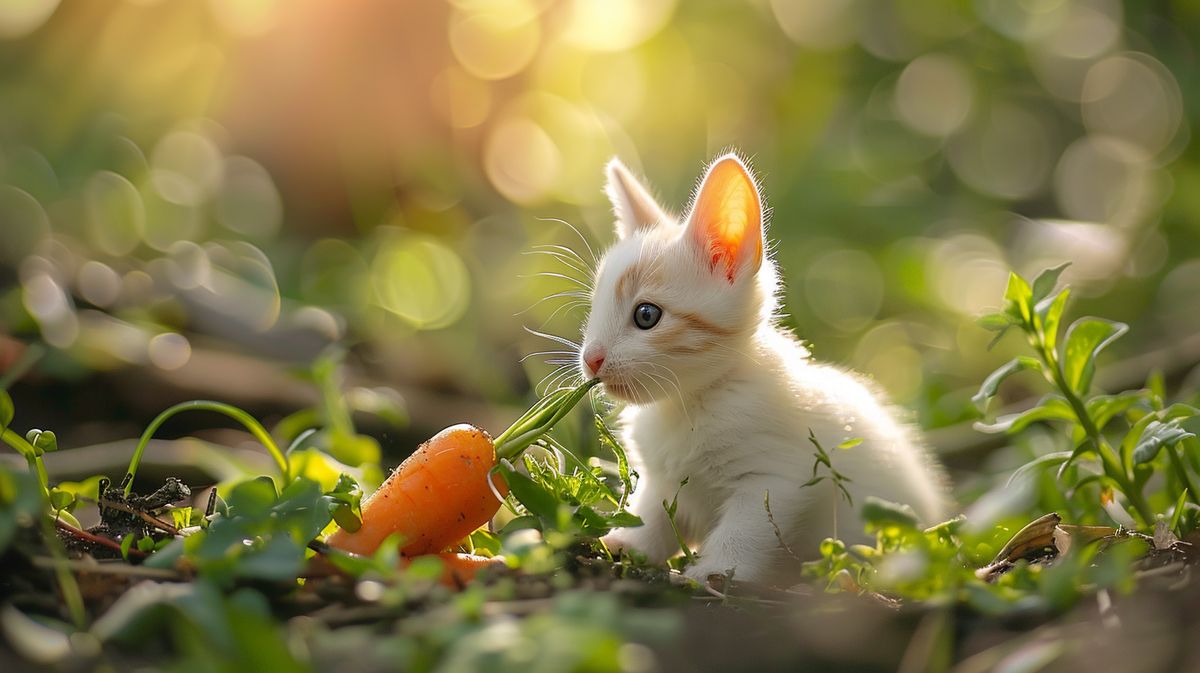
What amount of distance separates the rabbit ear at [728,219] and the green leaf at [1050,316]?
674 millimetres

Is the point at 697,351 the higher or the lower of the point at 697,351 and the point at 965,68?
the lower

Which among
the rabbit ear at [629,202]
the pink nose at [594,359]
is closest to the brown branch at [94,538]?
the pink nose at [594,359]

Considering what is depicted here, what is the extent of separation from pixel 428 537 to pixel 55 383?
7.11 ft

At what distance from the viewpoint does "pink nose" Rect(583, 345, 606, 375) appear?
2336 millimetres

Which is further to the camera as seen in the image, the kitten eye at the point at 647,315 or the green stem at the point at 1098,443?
the kitten eye at the point at 647,315

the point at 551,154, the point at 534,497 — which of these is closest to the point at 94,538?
the point at 534,497

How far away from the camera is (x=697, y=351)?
2.38 m

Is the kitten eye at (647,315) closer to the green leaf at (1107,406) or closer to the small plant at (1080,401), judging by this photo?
the small plant at (1080,401)

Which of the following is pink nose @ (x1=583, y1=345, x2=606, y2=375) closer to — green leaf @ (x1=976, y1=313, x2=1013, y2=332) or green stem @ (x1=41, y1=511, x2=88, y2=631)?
green leaf @ (x1=976, y1=313, x2=1013, y2=332)

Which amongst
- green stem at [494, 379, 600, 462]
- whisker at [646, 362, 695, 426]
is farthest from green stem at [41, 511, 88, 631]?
whisker at [646, 362, 695, 426]

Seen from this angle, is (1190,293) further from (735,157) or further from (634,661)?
(634,661)

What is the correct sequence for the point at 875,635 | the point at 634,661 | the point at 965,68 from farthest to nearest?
the point at 965,68 → the point at 875,635 → the point at 634,661

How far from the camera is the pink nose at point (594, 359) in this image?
92.0 inches

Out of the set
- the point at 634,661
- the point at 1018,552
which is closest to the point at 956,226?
the point at 1018,552
